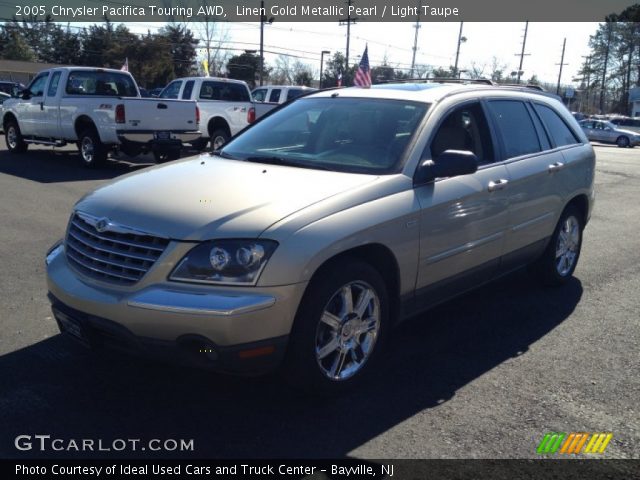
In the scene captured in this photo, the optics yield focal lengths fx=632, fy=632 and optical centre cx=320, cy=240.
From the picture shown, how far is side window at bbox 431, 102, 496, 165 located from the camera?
4570mm

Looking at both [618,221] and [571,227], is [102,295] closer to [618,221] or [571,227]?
[571,227]

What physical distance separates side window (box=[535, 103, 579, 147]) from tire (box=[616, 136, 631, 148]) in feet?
121

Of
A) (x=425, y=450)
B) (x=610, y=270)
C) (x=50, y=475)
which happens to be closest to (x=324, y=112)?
(x=425, y=450)

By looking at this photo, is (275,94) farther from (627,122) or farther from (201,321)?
(627,122)

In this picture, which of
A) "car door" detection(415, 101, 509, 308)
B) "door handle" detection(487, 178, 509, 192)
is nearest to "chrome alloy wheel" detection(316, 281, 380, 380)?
"car door" detection(415, 101, 509, 308)

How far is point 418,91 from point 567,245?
248 centimetres

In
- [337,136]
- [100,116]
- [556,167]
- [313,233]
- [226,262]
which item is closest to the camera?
[226,262]

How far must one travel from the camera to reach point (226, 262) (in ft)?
10.7

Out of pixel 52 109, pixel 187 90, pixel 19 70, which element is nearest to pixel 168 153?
pixel 52 109

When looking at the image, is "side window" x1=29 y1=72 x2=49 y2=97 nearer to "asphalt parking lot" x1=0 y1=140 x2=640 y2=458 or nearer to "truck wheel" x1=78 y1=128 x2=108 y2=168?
"truck wheel" x1=78 y1=128 x2=108 y2=168

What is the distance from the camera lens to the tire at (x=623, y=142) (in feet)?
128

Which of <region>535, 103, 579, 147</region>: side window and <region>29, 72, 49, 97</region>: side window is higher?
<region>535, 103, 579, 147</region>: side window

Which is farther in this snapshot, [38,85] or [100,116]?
[38,85]

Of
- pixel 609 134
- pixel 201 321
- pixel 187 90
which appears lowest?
pixel 609 134
